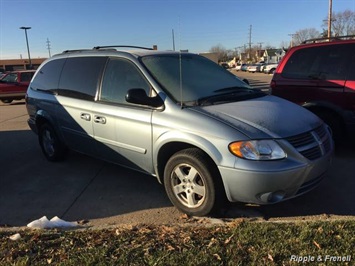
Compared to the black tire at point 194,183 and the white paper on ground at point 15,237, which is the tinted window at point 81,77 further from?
the white paper on ground at point 15,237

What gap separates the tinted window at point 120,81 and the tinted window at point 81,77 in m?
0.19

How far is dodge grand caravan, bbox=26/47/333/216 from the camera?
3527 millimetres

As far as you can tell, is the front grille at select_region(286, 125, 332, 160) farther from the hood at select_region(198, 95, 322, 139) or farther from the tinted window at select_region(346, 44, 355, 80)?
the tinted window at select_region(346, 44, 355, 80)

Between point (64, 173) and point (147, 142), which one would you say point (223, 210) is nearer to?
point (147, 142)

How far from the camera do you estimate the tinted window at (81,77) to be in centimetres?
504

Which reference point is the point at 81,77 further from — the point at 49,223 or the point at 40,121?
the point at 49,223

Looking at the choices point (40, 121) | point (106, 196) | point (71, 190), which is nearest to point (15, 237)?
point (106, 196)

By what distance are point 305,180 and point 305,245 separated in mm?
856

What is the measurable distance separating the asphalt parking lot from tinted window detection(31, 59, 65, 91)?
1.31 metres

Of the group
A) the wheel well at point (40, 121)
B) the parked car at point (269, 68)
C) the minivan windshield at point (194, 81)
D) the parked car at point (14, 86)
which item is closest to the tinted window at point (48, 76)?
the wheel well at point (40, 121)

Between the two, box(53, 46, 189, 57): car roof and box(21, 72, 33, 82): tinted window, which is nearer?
box(53, 46, 189, 57): car roof

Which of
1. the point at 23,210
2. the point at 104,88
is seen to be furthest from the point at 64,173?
the point at 104,88

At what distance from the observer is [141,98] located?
412cm

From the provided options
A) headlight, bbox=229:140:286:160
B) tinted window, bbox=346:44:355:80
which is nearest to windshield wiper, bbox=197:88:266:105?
headlight, bbox=229:140:286:160
